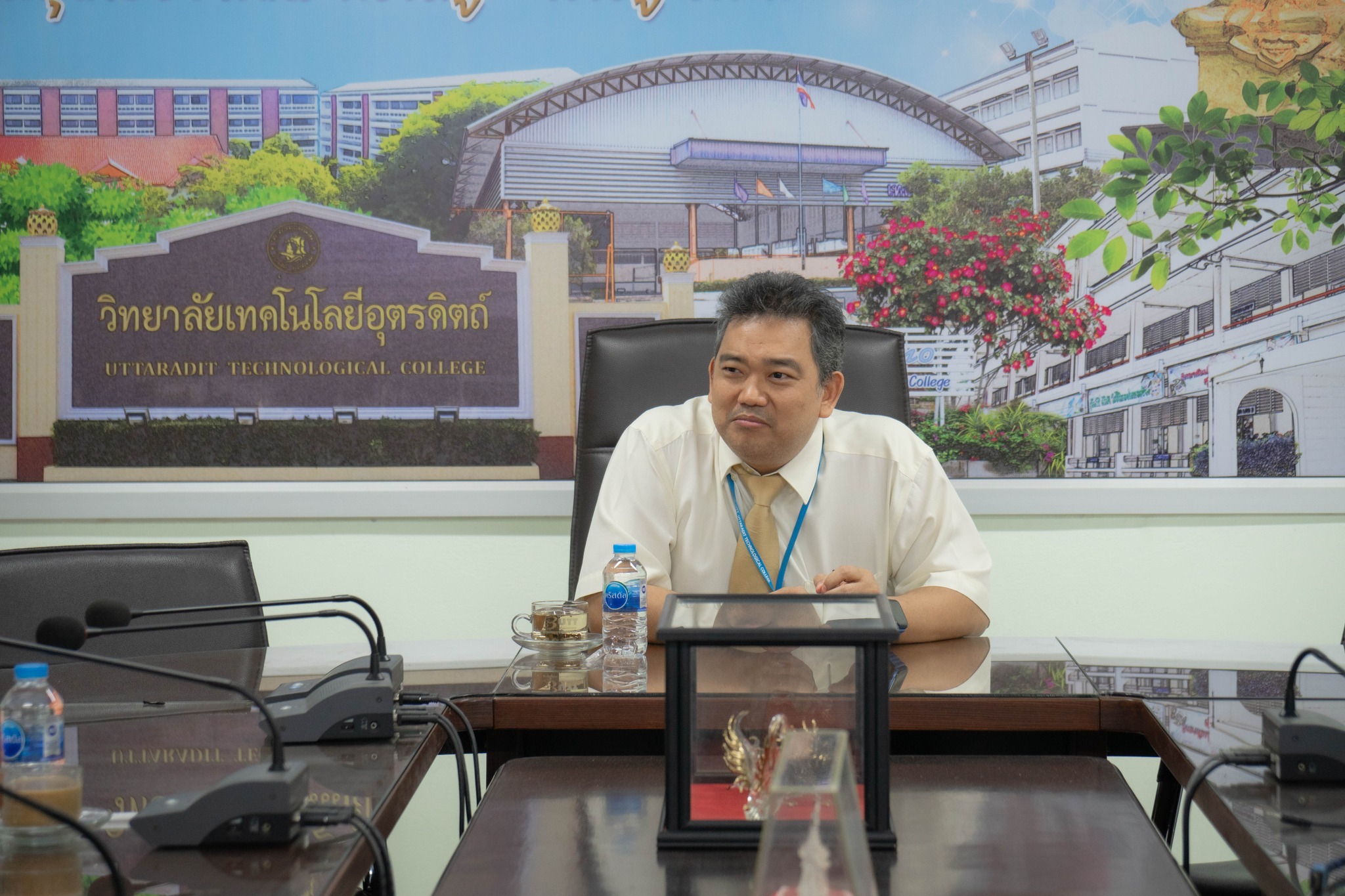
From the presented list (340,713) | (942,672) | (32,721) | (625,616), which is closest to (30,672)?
(32,721)

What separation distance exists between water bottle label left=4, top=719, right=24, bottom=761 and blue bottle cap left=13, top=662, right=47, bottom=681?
42 mm

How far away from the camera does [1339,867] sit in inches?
A: 30.9

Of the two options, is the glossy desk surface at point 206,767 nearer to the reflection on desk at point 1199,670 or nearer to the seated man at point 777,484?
the seated man at point 777,484

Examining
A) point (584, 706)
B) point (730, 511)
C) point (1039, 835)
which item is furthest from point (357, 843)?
point (730, 511)

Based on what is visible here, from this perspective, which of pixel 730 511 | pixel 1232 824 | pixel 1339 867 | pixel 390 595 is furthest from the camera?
pixel 390 595

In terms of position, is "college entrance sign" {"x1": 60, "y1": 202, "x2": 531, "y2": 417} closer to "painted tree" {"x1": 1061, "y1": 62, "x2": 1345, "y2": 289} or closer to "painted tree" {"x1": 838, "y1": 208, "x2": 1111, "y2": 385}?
"painted tree" {"x1": 838, "y1": 208, "x2": 1111, "y2": 385}

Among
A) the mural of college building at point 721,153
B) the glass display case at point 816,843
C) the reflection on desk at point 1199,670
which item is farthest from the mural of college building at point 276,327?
the glass display case at point 816,843

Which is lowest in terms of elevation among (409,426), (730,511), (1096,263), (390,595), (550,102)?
(390,595)

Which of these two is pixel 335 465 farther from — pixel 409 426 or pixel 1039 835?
pixel 1039 835

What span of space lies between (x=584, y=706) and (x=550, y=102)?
6.10ft

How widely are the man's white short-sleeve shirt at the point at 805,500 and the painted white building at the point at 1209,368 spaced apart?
2.80 feet

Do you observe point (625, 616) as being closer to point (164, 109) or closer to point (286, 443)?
point (286, 443)

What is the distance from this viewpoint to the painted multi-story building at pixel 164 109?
2.68 m

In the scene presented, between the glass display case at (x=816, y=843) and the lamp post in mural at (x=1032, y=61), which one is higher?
the lamp post in mural at (x=1032, y=61)
